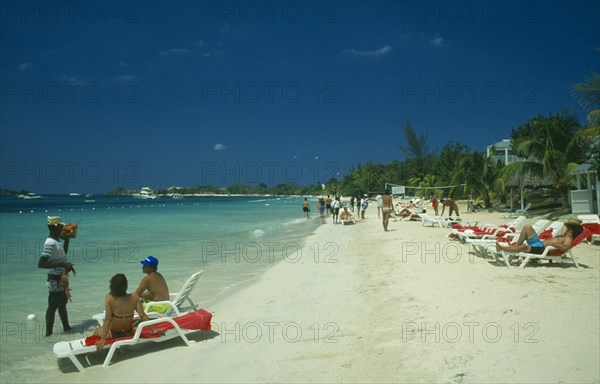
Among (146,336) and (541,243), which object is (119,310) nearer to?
(146,336)

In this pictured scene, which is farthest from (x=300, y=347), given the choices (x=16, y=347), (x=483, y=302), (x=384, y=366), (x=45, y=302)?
(x=45, y=302)

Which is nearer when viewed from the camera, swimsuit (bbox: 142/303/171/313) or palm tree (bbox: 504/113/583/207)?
swimsuit (bbox: 142/303/171/313)

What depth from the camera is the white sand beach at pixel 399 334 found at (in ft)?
12.8

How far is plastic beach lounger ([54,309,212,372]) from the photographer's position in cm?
451

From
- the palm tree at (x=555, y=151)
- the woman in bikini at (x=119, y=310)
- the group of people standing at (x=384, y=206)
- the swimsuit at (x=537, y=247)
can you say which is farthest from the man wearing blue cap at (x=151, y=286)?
the palm tree at (x=555, y=151)

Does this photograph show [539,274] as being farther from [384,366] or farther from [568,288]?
[384,366]

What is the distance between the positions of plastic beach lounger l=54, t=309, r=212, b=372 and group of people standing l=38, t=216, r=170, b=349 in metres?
0.13

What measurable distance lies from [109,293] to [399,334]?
3561mm

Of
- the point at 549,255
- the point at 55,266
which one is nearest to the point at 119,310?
the point at 55,266

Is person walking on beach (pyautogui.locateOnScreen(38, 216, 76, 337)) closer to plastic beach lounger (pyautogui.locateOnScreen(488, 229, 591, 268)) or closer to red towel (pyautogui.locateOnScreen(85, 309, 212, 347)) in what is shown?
red towel (pyautogui.locateOnScreen(85, 309, 212, 347))

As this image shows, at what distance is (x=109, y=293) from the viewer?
4898 millimetres

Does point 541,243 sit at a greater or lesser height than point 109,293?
lesser

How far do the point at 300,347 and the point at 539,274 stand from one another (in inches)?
199

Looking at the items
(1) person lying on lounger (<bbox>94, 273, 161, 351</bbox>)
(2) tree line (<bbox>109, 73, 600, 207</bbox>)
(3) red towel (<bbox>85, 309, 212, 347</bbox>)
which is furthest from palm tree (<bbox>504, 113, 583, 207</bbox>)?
(1) person lying on lounger (<bbox>94, 273, 161, 351</bbox>)
